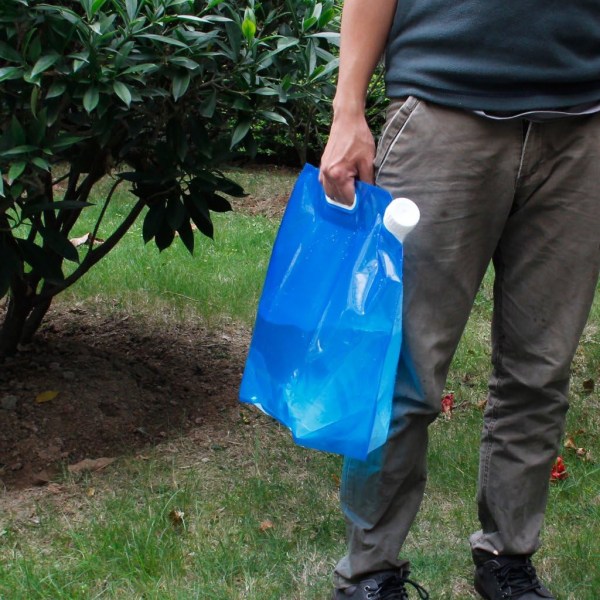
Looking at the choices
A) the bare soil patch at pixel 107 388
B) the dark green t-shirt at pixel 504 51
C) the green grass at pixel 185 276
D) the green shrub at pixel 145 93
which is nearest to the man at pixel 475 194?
the dark green t-shirt at pixel 504 51

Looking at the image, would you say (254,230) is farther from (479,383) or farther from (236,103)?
(236,103)

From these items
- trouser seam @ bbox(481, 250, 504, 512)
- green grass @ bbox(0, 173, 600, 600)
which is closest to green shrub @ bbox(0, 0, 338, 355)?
green grass @ bbox(0, 173, 600, 600)

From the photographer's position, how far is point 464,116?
2.24m

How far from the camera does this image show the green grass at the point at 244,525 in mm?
2727

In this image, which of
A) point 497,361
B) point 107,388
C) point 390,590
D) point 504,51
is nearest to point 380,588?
point 390,590

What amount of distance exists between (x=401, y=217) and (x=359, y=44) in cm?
45

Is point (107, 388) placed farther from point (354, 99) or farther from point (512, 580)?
point (354, 99)

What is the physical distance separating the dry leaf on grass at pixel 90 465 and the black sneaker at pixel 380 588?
1.26 m

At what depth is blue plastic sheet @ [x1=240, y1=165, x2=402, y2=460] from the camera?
7.28ft

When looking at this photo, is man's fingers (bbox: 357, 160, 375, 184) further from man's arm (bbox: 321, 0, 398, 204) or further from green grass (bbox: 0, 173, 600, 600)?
green grass (bbox: 0, 173, 600, 600)

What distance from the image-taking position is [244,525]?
9.98 feet

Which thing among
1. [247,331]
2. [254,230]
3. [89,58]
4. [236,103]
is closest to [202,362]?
[247,331]

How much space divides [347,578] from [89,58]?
63.3 inches

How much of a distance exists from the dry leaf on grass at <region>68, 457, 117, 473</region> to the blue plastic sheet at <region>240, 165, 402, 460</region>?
3.94ft
